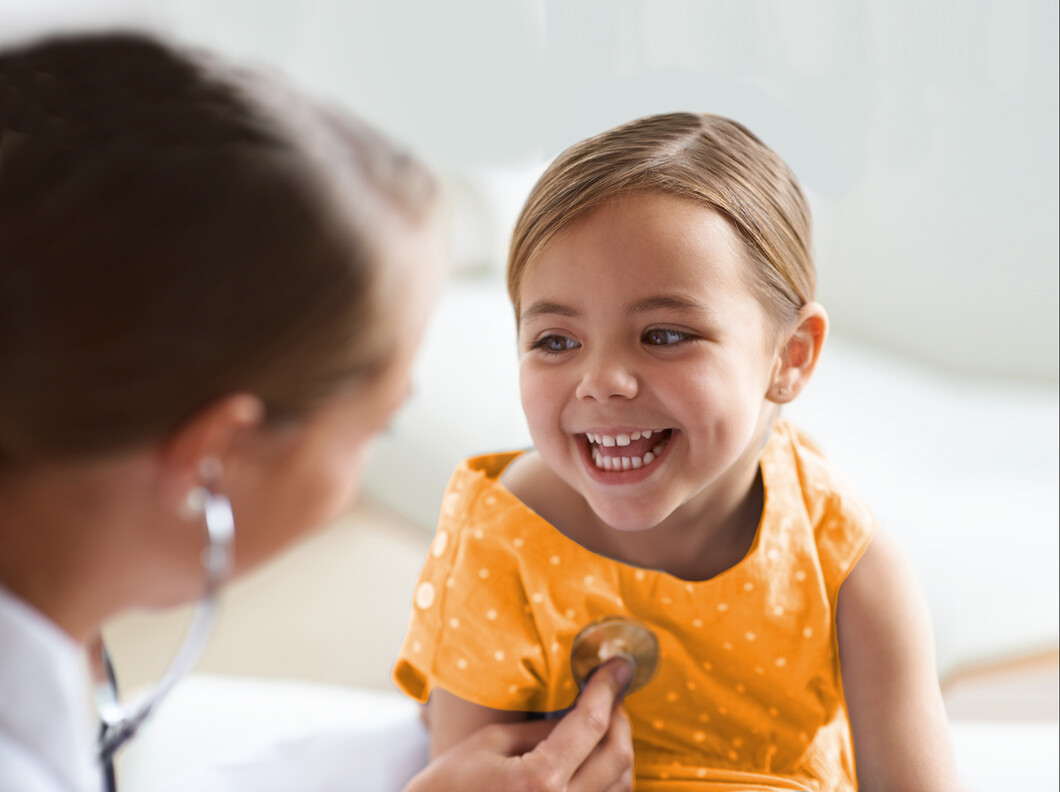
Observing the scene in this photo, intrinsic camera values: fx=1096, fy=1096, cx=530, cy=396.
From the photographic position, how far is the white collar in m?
0.58

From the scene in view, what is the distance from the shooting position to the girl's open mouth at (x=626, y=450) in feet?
2.86

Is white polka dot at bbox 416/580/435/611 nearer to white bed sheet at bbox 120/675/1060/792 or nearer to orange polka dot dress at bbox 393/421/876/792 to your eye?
orange polka dot dress at bbox 393/421/876/792

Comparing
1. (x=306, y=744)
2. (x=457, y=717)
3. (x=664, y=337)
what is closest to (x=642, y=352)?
(x=664, y=337)

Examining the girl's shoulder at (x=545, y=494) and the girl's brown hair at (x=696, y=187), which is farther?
the girl's shoulder at (x=545, y=494)

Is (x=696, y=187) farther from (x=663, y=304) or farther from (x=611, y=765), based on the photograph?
(x=611, y=765)

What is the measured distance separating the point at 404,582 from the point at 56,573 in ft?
4.13

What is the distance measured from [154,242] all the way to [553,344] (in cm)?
43

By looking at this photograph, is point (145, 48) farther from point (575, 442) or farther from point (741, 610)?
point (741, 610)

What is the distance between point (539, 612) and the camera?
96 cm

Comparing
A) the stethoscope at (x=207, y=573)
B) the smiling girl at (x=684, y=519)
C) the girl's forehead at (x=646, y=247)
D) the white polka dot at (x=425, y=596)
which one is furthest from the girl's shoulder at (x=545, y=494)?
the stethoscope at (x=207, y=573)

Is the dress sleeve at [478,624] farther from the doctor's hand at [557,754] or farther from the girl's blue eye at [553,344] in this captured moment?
the girl's blue eye at [553,344]

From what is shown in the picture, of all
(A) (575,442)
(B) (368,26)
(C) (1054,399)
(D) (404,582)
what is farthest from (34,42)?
(C) (1054,399)

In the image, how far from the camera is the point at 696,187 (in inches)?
33.9

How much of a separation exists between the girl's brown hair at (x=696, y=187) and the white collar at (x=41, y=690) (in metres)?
0.47
